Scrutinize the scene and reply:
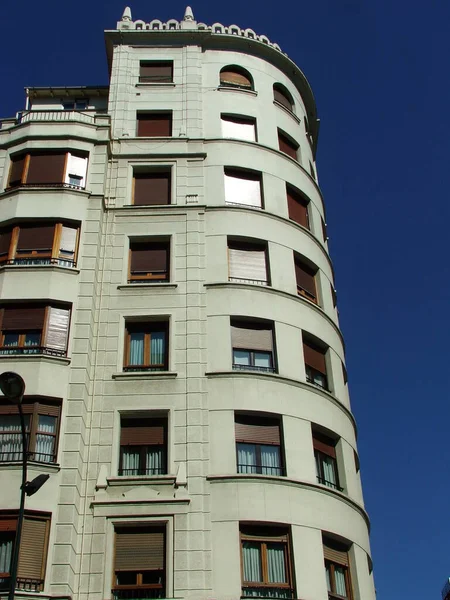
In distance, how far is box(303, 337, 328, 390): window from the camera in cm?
2478

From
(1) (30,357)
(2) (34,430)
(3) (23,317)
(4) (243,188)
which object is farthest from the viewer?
(4) (243,188)

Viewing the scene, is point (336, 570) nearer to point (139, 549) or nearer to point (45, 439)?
point (139, 549)

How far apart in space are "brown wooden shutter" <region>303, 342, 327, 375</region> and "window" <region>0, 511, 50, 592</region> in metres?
9.91

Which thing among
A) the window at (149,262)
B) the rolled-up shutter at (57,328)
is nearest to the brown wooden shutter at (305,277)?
the window at (149,262)

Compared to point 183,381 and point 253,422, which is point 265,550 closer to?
point 253,422

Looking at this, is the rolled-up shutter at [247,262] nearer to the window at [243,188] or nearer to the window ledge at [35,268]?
the window at [243,188]

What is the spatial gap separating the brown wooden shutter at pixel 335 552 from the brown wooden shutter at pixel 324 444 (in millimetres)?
2895

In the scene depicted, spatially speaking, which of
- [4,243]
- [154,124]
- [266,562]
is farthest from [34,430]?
[154,124]

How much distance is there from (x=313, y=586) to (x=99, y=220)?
1339 centimetres

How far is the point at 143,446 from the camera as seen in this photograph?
71.0ft

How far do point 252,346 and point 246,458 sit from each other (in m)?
3.75

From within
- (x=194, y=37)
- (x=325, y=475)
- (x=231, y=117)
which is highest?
(x=194, y=37)

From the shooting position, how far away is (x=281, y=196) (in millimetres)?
28125

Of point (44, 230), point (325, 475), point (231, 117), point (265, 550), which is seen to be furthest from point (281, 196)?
point (265, 550)
